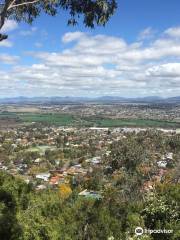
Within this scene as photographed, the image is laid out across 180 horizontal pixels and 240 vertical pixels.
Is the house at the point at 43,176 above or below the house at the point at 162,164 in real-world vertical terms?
below

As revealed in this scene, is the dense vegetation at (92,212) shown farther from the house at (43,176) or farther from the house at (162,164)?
the house at (162,164)

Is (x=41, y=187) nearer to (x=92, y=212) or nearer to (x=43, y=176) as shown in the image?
(x=43, y=176)

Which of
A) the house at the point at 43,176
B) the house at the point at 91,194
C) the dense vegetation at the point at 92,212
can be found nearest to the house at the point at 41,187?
the dense vegetation at the point at 92,212

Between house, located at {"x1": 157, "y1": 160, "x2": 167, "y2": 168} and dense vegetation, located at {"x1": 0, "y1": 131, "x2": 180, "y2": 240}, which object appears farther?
house, located at {"x1": 157, "y1": 160, "x2": 167, "y2": 168}

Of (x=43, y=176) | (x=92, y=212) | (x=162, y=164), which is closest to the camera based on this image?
(x=92, y=212)

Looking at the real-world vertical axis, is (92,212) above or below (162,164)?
above

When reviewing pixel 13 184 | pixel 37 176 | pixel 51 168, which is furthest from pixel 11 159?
pixel 13 184

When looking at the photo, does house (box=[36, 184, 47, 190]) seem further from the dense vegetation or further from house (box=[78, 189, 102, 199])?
house (box=[78, 189, 102, 199])

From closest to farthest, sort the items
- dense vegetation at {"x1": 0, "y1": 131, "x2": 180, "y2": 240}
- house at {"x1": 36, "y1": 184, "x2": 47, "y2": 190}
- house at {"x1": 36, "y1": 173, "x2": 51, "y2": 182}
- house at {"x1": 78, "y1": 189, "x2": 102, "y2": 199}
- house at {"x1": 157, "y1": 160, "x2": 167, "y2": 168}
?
1. dense vegetation at {"x1": 0, "y1": 131, "x2": 180, "y2": 240}
2. house at {"x1": 78, "y1": 189, "x2": 102, "y2": 199}
3. house at {"x1": 36, "y1": 184, "x2": 47, "y2": 190}
4. house at {"x1": 36, "y1": 173, "x2": 51, "y2": 182}
5. house at {"x1": 157, "y1": 160, "x2": 167, "y2": 168}

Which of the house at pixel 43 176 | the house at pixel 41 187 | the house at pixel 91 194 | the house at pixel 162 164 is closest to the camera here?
the house at pixel 91 194

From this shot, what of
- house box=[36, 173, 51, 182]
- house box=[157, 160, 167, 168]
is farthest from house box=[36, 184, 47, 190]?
house box=[157, 160, 167, 168]

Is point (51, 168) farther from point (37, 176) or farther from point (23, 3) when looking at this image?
point (23, 3)

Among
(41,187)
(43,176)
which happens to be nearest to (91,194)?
(41,187)
